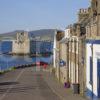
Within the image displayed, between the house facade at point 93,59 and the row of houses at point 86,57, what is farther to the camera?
the row of houses at point 86,57

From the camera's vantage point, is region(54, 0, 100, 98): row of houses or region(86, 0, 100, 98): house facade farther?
region(54, 0, 100, 98): row of houses

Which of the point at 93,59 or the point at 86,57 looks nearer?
the point at 93,59

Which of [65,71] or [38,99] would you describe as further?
[65,71]

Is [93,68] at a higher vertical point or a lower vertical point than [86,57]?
lower

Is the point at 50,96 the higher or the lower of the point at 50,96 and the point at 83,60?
the lower

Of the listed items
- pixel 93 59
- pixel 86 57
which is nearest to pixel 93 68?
pixel 93 59

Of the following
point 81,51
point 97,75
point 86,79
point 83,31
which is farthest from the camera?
point 83,31

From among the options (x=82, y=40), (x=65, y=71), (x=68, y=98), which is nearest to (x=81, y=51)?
(x=82, y=40)

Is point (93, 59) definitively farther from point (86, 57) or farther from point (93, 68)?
point (86, 57)

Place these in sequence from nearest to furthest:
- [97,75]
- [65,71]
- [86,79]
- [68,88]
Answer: [97,75] < [86,79] < [68,88] < [65,71]

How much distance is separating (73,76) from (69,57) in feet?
18.7

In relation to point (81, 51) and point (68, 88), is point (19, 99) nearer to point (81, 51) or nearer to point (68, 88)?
point (81, 51)

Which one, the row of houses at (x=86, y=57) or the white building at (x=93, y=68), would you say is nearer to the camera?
the white building at (x=93, y=68)

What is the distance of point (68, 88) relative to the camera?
58906 mm
